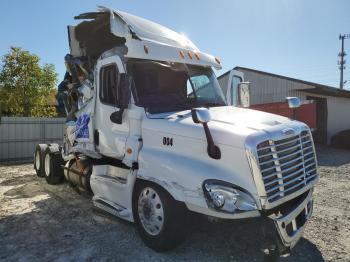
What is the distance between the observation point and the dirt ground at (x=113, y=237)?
4738mm

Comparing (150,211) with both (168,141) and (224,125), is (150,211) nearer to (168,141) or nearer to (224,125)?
(168,141)

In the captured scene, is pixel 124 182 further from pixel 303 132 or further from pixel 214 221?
pixel 303 132

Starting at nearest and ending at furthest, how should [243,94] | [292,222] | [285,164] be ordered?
[285,164] → [292,222] → [243,94]

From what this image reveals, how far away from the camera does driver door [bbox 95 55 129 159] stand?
18.5 ft

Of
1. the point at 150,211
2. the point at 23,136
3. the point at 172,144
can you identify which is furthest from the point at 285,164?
the point at 23,136

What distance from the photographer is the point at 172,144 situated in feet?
15.4

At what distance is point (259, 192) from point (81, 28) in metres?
5.19

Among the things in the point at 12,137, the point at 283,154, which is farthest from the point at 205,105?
the point at 12,137

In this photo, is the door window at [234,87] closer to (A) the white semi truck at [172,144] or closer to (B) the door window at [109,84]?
(A) the white semi truck at [172,144]

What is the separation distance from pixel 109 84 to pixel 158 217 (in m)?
2.43

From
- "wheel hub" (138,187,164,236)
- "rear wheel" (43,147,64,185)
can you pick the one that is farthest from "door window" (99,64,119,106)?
"rear wheel" (43,147,64,185)

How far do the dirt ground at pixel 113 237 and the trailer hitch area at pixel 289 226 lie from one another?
1.42 feet

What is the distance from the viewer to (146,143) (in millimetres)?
5105

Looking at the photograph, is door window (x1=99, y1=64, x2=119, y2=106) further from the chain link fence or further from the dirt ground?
the chain link fence
